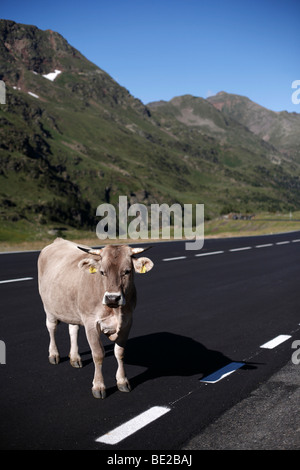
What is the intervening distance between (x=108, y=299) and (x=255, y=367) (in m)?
2.65

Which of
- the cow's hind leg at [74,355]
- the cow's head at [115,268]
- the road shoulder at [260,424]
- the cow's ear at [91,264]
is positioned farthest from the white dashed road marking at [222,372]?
the cow's ear at [91,264]

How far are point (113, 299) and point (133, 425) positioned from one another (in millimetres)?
1265

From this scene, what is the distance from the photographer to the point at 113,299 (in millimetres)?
5266

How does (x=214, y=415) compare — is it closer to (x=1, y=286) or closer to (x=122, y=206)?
(x=1, y=286)

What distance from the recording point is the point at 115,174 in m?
180

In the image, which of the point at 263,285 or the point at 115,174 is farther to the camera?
the point at 115,174

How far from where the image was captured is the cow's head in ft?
17.4

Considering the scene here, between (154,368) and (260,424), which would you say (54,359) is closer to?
(154,368)

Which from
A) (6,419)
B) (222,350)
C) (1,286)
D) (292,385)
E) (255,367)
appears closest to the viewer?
(6,419)

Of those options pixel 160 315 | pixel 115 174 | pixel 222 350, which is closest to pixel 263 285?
pixel 160 315

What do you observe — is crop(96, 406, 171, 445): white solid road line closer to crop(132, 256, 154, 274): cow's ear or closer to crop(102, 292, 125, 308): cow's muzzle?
crop(102, 292, 125, 308): cow's muzzle

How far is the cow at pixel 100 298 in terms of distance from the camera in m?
5.50

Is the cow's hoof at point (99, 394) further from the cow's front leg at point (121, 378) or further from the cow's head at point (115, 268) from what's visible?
the cow's head at point (115, 268)

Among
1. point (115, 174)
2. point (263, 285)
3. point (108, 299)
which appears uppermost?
point (115, 174)
